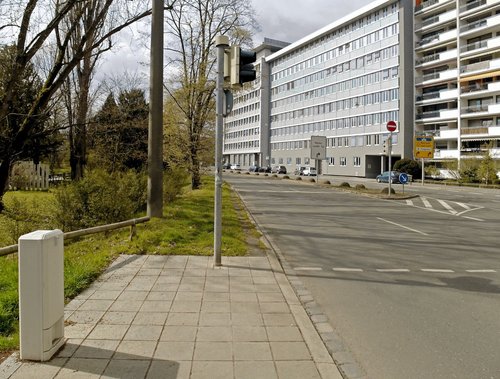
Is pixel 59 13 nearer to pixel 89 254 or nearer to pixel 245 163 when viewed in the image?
pixel 89 254

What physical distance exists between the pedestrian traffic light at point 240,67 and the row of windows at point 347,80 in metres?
61.2

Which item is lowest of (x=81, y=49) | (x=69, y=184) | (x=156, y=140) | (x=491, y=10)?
(x=69, y=184)

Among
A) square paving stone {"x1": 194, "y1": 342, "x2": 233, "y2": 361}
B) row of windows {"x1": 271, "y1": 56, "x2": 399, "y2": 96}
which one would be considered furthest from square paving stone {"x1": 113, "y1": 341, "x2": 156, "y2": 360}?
row of windows {"x1": 271, "y1": 56, "x2": 399, "y2": 96}

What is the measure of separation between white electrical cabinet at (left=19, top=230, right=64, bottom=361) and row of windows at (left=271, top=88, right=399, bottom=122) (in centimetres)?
6476

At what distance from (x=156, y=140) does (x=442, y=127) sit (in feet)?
180

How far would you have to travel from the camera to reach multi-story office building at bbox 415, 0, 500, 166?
172 feet

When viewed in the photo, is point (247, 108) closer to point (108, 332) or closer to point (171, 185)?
point (171, 185)

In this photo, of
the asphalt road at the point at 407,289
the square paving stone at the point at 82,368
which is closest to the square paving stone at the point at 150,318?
the square paving stone at the point at 82,368

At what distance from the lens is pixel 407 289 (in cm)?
652

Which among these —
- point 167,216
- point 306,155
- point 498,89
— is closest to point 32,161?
point 167,216

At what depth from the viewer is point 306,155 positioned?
86562 millimetres

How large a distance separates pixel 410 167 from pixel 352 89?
901 inches

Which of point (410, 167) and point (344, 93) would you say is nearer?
point (410, 167)

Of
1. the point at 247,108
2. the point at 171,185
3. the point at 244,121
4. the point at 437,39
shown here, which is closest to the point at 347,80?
the point at 437,39
